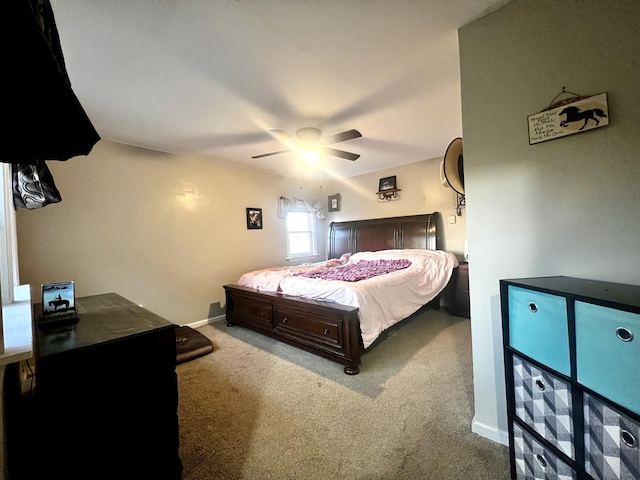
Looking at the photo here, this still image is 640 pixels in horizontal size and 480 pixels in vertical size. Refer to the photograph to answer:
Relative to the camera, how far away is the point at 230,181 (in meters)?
3.97

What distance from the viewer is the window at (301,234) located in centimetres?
496

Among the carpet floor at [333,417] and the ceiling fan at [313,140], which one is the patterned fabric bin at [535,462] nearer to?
the carpet floor at [333,417]

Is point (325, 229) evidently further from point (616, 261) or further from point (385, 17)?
point (616, 261)

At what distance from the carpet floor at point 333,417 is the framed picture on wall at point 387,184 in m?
2.86

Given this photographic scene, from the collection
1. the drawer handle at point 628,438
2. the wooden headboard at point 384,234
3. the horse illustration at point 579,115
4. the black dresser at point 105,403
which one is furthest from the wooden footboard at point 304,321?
the wooden headboard at point 384,234

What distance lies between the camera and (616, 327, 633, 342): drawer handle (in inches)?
29.6

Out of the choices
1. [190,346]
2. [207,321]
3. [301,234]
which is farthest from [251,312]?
[301,234]

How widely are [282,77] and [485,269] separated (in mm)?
1883

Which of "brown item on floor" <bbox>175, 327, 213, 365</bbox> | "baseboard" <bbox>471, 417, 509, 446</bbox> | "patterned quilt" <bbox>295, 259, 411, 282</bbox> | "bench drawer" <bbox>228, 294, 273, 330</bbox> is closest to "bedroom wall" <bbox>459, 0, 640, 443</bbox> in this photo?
"baseboard" <bbox>471, 417, 509, 446</bbox>

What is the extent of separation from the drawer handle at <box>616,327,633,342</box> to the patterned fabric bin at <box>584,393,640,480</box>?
236 mm

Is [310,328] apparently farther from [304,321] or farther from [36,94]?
[36,94]

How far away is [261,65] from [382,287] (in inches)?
86.2

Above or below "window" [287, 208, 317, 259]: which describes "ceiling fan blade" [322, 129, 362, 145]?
above

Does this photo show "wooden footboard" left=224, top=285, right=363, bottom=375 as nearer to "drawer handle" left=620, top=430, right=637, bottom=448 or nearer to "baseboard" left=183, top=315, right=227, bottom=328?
"baseboard" left=183, top=315, right=227, bottom=328
